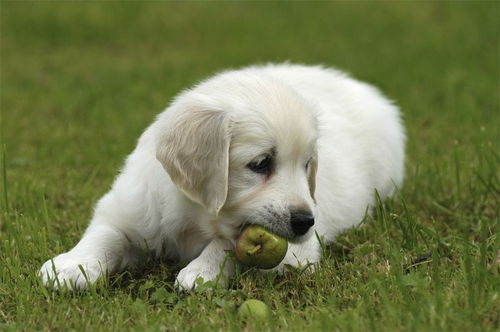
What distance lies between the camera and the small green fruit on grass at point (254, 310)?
10.5ft

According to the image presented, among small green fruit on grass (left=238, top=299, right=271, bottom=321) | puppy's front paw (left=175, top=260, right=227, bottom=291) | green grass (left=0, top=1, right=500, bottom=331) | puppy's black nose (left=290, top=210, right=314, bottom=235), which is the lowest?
green grass (left=0, top=1, right=500, bottom=331)

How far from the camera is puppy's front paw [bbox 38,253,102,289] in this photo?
348 cm

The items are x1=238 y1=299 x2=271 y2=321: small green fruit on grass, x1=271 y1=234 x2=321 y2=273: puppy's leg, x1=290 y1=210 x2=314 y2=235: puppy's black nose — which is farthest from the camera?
x1=271 y1=234 x2=321 y2=273: puppy's leg

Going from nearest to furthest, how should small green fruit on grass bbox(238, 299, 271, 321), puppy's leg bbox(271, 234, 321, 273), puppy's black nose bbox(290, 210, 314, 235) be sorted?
small green fruit on grass bbox(238, 299, 271, 321), puppy's black nose bbox(290, 210, 314, 235), puppy's leg bbox(271, 234, 321, 273)

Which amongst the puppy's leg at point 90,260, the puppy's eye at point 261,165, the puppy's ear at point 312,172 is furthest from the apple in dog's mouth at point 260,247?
the puppy's leg at point 90,260

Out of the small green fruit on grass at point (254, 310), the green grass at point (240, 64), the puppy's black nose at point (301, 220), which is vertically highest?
the puppy's black nose at point (301, 220)

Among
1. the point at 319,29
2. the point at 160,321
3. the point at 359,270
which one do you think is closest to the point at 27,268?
the point at 160,321

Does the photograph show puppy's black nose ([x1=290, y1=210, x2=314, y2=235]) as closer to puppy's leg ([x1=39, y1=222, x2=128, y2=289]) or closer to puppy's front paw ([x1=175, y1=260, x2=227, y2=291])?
puppy's front paw ([x1=175, y1=260, x2=227, y2=291])

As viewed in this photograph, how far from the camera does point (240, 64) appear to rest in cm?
953

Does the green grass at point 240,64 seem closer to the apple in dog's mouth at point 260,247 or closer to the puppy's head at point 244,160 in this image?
the apple in dog's mouth at point 260,247

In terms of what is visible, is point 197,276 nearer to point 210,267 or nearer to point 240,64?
point 210,267

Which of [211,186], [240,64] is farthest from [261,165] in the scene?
[240,64]

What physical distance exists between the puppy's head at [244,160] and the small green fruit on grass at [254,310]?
→ 1.19ft

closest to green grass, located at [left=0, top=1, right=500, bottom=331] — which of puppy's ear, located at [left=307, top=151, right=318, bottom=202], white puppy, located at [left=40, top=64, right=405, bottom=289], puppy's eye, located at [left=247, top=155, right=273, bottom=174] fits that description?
white puppy, located at [left=40, top=64, right=405, bottom=289]
